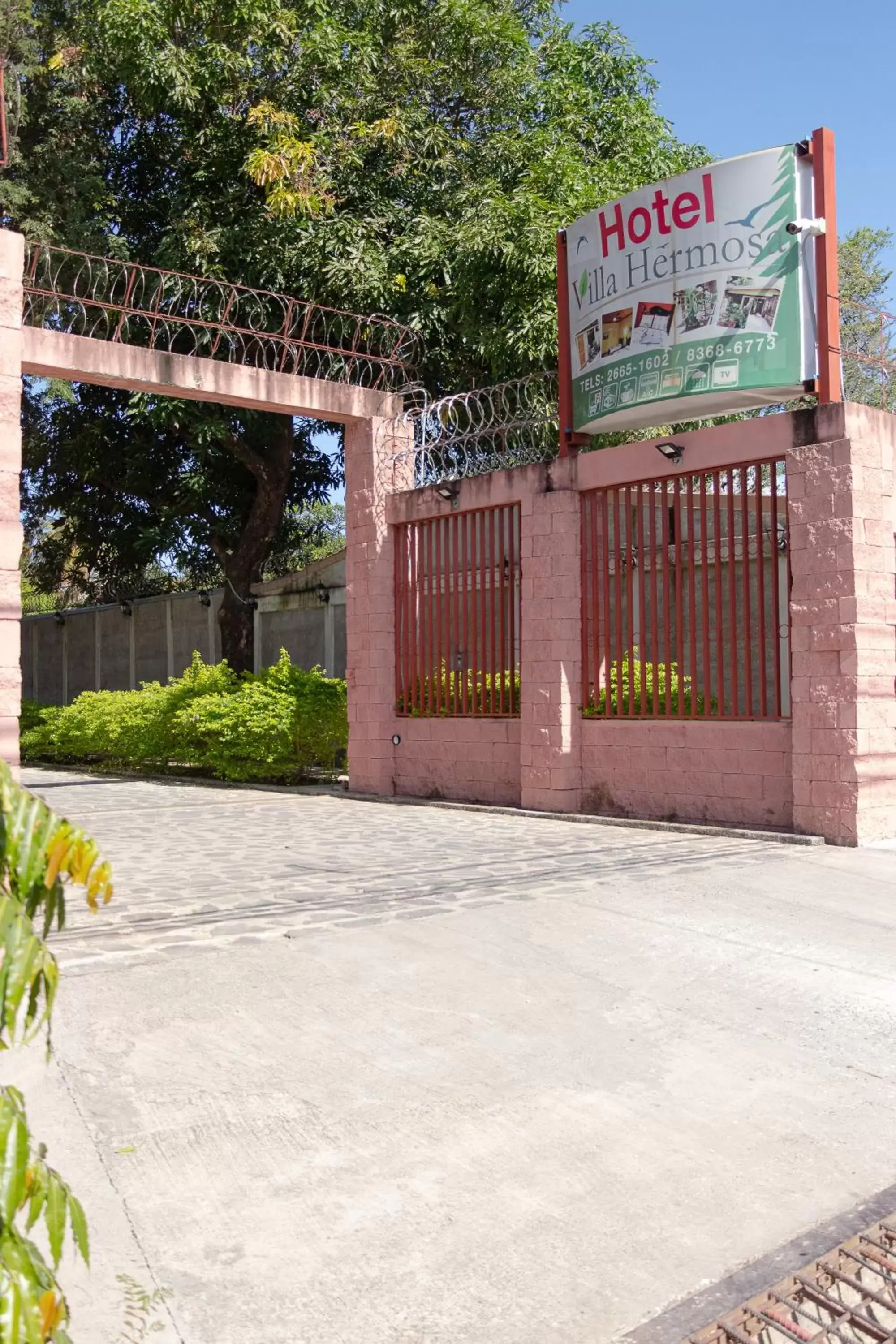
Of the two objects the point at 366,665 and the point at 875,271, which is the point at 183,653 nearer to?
the point at 366,665

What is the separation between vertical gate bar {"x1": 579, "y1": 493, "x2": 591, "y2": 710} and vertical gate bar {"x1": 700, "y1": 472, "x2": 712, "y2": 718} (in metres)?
1.26

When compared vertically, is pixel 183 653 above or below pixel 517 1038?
above

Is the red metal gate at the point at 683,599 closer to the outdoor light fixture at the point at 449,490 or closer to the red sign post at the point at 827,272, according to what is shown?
the red sign post at the point at 827,272

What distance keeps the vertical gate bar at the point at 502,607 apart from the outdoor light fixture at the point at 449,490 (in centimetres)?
58

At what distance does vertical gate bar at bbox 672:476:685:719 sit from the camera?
9609 mm

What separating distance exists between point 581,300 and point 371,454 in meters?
3.16

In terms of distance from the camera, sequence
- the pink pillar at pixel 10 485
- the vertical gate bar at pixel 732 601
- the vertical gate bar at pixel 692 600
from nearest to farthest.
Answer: the pink pillar at pixel 10 485
the vertical gate bar at pixel 732 601
the vertical gate bar at pixel 692 600

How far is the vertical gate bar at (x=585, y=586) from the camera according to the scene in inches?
418

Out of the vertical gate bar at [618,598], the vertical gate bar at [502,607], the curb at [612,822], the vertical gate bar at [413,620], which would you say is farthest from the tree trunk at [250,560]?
the vertical gate bar at [618,598]

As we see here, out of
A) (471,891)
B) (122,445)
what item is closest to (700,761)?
(471,891)

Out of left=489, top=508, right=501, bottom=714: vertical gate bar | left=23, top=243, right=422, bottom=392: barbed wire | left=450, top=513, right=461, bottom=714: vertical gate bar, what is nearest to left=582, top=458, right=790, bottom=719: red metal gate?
left=489, top=508, right=501, bottom=714: vertical gate bar

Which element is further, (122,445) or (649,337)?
(122,445)

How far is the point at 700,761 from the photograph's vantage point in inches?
378

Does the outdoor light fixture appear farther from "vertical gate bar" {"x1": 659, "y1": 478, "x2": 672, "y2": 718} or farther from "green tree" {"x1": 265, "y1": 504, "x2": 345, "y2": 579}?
"green tree" {"x1": 265, "y1": 504, "x2": 345, "y2": 579}
